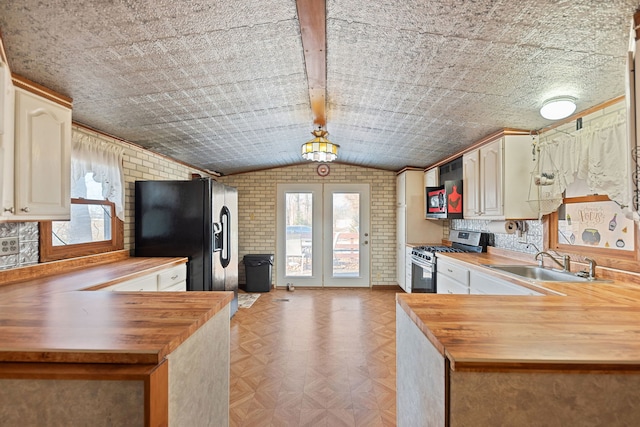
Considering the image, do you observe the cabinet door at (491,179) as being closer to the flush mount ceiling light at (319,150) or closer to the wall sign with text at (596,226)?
the wall sign with text at (596,226)

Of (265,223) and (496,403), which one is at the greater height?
(265,223)

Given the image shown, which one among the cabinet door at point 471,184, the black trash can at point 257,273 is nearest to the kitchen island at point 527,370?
the cabinet door at point 471,184

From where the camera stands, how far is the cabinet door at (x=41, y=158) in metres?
1.74

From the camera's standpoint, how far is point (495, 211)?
301 cm

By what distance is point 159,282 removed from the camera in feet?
8.85

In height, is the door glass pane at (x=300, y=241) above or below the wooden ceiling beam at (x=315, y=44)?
below

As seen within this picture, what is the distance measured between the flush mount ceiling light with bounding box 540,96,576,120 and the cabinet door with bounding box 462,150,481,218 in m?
1.13

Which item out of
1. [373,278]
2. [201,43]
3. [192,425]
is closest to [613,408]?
[192,425]

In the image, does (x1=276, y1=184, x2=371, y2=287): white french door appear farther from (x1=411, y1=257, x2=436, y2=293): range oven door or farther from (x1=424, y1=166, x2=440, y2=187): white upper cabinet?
(x1=411, y1=257, x2=436, y2=293): range oven door

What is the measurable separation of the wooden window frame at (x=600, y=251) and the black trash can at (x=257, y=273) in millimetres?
3877

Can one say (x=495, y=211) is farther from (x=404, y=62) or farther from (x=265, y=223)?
(x=265, y=223)

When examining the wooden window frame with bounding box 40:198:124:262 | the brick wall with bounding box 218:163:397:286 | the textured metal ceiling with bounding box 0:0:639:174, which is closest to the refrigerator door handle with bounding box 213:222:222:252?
the wooden window frame with bounding box 40:198:124:262

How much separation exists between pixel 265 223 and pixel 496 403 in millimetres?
4898

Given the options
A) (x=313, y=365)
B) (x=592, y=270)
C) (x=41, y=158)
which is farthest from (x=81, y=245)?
(x=592, y=270)
